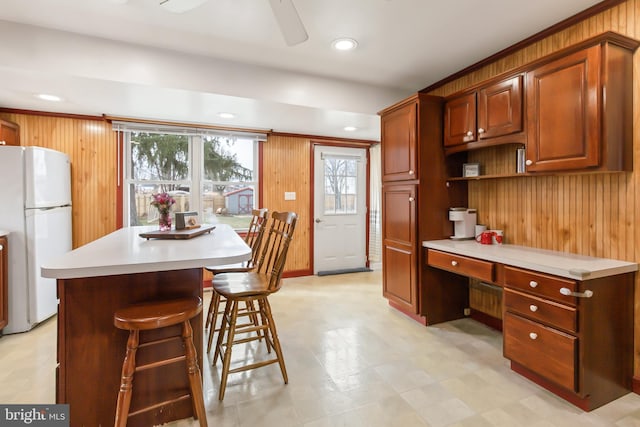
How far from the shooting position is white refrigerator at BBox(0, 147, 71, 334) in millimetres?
2752

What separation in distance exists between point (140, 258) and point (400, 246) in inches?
94.2

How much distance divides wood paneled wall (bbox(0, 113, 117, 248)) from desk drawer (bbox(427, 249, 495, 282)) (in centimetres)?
381

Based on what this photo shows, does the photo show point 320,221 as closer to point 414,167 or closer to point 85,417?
point 414,167

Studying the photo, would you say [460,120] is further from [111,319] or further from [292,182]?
[111,319]

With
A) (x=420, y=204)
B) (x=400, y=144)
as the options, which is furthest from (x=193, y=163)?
(x=420, y=204)

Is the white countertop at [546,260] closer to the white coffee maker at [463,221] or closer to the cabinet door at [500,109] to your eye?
the white coffee maker at [463,221]

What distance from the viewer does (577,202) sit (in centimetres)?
221

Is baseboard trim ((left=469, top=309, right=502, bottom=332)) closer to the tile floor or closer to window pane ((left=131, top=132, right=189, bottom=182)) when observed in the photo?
the tile floor

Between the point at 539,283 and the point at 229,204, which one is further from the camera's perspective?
the point at 229,204

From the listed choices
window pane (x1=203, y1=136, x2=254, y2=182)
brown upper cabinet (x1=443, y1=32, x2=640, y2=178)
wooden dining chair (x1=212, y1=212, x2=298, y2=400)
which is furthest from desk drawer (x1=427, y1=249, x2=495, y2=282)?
window pane (x1=203, y1=136, x2=254, y2=182)

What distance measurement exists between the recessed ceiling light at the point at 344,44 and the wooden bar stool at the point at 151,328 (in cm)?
223

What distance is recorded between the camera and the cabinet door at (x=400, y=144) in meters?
2.90

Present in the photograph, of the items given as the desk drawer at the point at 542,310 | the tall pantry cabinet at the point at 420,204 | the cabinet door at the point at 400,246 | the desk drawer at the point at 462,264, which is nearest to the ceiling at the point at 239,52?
the tall pantry cabinet at the point at 420,204

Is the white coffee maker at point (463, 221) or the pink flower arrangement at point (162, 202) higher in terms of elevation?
the pink flower arrangement at point (162, 202)
